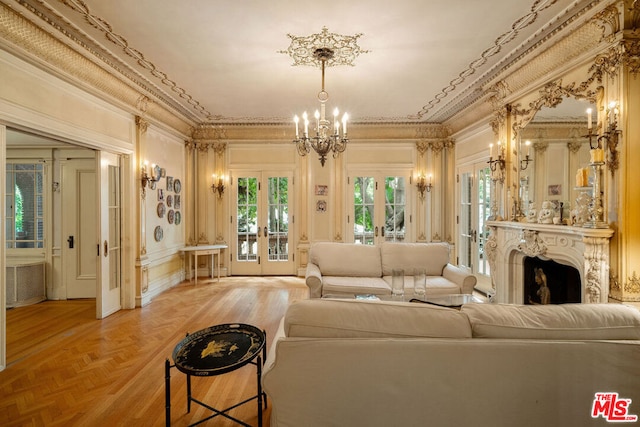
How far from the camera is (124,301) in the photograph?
4469 millimetres

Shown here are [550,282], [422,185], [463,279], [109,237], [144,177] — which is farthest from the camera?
[422,185]

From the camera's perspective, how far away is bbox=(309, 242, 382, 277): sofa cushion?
4340 millimetres

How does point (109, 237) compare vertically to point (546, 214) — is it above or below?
below

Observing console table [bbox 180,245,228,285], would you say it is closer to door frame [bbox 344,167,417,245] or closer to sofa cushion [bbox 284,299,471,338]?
door frame [bbox 344,167,417,245]

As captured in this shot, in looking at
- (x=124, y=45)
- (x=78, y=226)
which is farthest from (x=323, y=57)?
(x=78, y=226)

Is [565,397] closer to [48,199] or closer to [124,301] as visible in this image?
[124,301]

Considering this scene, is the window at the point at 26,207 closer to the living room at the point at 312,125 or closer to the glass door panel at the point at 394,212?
the living room at the point at 312,125

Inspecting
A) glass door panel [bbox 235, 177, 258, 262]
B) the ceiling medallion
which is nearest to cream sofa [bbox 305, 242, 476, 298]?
the ceiling medallion

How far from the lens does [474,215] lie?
5559 mm

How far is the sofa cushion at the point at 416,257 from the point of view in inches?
171

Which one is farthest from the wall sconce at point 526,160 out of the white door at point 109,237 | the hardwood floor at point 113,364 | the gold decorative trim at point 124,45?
the white door at point 109,237

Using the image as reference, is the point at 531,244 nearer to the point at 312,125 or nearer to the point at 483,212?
the point at 483,212

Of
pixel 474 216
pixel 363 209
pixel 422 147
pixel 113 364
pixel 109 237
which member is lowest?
pixel 113 364

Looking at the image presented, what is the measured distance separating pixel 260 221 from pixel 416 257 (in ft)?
11.4
